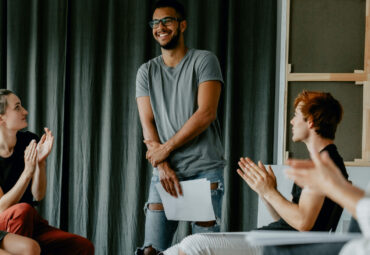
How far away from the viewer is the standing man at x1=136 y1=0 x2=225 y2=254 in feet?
6.75

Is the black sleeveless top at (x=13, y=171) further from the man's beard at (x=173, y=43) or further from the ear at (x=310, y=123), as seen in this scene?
the ear at (x=310, y=123)

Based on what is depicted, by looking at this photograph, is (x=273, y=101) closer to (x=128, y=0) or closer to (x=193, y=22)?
(x=193, y=22)

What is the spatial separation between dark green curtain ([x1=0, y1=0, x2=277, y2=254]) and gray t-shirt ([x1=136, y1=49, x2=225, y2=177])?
95 cm

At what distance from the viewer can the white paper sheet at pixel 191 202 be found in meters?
2.02

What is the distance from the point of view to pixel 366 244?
2.63ft

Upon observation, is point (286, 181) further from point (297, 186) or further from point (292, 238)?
point (292, 238)

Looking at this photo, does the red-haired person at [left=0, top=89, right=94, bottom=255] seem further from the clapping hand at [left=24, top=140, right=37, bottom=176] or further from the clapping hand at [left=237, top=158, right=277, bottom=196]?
the clapping hand at [left=237, top=158, right=277, bottom=196]

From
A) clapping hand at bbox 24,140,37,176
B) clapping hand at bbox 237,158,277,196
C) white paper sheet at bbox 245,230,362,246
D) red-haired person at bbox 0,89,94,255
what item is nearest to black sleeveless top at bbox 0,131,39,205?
red-haired person at bbox 0,89,94,255

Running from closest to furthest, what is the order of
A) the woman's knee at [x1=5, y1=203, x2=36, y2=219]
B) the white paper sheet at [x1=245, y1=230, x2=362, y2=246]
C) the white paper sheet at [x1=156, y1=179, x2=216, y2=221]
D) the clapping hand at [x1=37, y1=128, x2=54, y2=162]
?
the white paper sheet at [x1=245, y1=230, x2=362, y2=246]
the woman's knee at [x1=5, y1=203, x2=36, y2=219]
the white paper sheet at [x1=156, y1=179, x2=216, y2=221]
the clapping hand at [x1=37, y1=128, x2=54, y2=162]

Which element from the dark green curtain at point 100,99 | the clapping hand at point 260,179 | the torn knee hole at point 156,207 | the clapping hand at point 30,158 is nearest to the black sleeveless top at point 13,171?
the clapping hand at point 30,158

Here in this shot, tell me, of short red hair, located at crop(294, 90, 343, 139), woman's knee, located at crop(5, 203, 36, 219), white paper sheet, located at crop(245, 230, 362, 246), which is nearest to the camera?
white paper sheet, located at crop(245, 230, 362, 246)

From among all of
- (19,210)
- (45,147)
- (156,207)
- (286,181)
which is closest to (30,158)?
(45,147)

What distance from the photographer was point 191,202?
207cm

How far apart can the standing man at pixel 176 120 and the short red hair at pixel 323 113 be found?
1.75 ft
